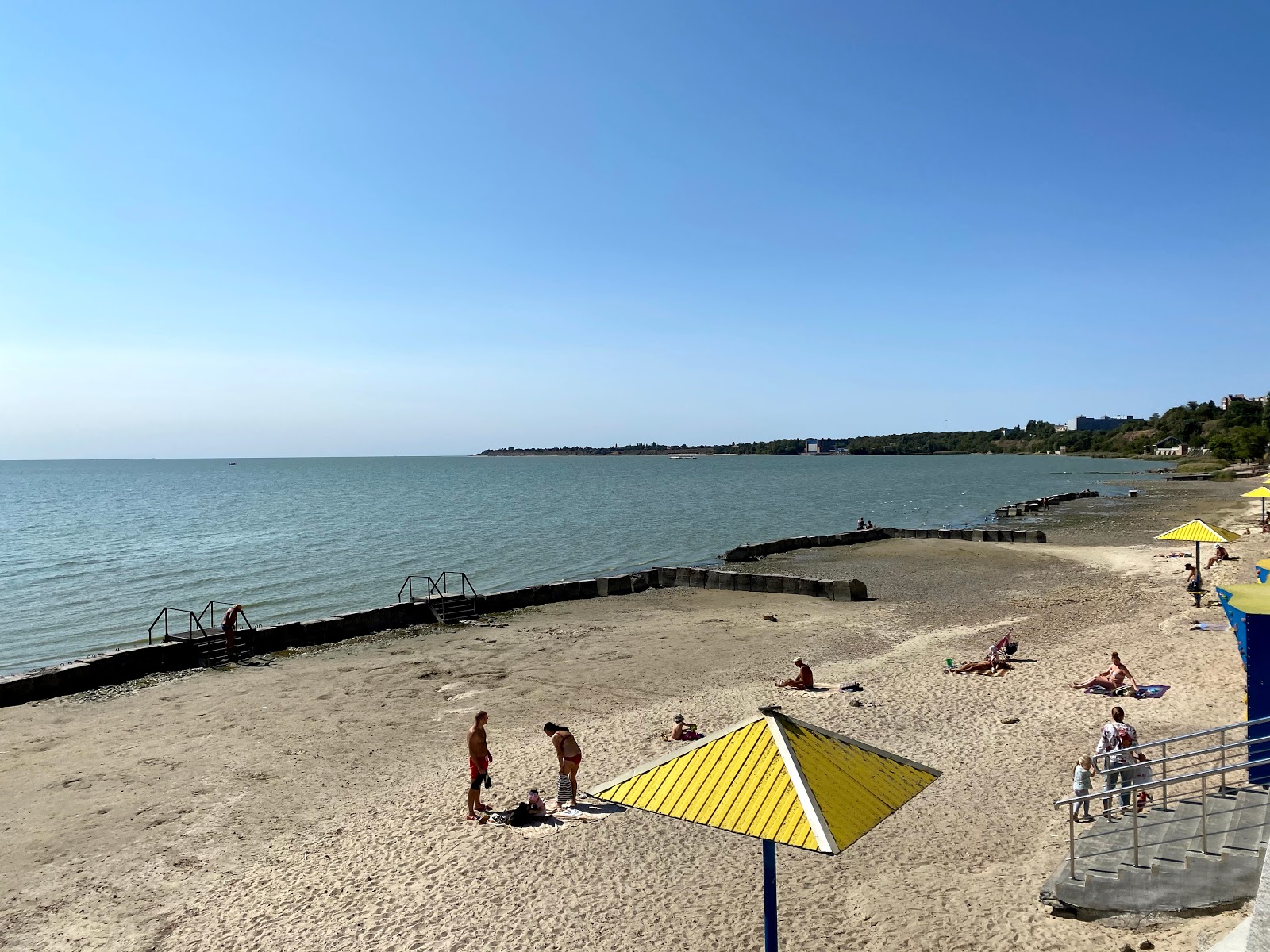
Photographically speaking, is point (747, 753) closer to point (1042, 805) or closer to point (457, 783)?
point (1042, 805)

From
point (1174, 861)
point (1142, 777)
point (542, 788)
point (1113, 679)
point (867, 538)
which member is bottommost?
point (867, 538)

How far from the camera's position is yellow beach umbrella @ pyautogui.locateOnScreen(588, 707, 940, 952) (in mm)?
5203

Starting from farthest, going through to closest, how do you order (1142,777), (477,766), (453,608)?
(453,608) → (477,766) → (1142,777)

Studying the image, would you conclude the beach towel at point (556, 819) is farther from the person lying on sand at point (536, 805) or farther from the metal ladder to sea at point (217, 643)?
the metal ladder to sea at point (217, 643)

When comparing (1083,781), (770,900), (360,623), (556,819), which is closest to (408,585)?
(360,623)

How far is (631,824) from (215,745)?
9364 mm

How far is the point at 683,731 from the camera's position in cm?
1484

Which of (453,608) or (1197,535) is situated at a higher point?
(1197,535)

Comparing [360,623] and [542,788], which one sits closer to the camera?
[542,788]

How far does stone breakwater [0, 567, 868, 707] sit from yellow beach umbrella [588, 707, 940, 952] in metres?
20.5

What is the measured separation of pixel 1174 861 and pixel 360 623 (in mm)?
23431

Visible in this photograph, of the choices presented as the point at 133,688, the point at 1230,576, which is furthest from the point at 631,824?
the point at 1230,576

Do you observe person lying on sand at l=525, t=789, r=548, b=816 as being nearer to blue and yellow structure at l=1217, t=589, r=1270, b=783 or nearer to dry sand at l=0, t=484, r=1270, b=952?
dry sand at l=0, t=484, r=1270, b=952

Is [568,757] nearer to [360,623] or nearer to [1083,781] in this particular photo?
[1083,781]
